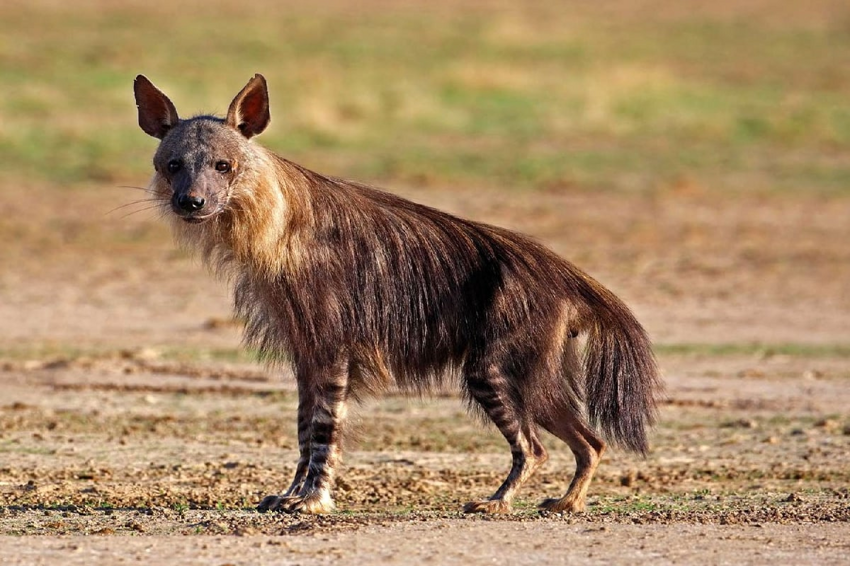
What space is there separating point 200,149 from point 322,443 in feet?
4.36

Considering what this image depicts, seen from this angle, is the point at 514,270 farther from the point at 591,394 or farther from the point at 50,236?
the point at 50,236

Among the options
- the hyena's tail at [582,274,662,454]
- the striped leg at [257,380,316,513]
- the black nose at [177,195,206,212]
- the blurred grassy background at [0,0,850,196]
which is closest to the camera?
the black nose at [177,195,206,212]

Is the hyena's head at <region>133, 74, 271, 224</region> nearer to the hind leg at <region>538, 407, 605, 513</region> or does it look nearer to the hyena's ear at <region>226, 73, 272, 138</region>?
the hyena's ear at <region>226, 73, 272, 138</region>

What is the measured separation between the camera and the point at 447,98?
2359cm

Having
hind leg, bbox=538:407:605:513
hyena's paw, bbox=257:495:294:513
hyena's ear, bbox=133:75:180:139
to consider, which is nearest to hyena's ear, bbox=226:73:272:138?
hyena's ear, bbox=133:75:180:139

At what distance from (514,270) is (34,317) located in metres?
6.58

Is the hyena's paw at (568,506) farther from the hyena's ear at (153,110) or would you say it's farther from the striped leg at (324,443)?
the hyena's ear at (153,110)

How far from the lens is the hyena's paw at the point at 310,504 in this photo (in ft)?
22.2

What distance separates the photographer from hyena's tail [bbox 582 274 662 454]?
22.6 ft

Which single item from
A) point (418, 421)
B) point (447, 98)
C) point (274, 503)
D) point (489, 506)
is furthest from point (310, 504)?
point (447, 98)

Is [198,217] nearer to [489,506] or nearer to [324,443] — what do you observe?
[324,443]

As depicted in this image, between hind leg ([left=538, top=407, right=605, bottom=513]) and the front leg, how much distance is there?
860 mm

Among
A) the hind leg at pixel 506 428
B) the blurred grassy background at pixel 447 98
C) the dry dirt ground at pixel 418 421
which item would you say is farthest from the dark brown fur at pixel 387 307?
the blurred grassy background at pixel 447 98

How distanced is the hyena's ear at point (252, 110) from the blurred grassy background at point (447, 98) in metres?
7.65
